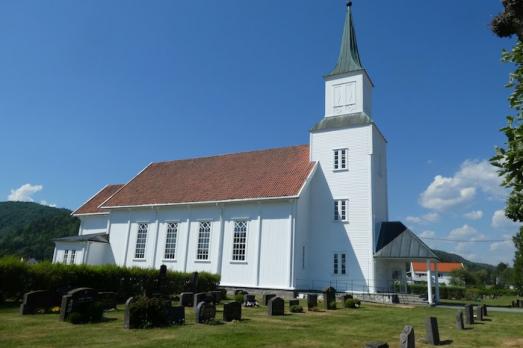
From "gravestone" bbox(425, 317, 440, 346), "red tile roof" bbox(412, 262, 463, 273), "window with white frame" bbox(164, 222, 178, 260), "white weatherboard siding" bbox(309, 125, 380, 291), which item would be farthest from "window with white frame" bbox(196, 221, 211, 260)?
"red tile roof" bbox(412, 262, 463, 273)

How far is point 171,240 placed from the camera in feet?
101

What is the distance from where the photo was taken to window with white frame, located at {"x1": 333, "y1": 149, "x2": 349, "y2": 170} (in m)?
Answer: 28.2

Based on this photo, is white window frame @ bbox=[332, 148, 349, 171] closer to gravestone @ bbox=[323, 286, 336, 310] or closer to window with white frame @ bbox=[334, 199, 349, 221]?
window with white frame @ bbox=[334, 199, 349, 221]

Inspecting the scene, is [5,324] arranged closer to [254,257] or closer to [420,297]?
[254,257]

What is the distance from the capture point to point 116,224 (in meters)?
33.6

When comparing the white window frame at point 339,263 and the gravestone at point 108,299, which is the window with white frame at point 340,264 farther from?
the gravestone at point 108,299

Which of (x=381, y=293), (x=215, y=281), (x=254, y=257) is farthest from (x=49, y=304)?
(x=381, y=293)

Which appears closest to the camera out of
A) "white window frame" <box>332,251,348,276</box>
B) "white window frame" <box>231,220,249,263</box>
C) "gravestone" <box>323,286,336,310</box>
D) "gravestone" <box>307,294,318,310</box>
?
"gravestone" <box>307,294,318,310</box>

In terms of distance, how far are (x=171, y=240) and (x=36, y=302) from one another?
1627 cm

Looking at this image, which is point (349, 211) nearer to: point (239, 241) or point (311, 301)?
point (239, 241)

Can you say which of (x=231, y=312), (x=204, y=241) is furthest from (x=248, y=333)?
(x=204, y=241)

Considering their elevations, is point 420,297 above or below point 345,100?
below

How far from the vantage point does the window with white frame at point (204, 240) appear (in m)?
29.0

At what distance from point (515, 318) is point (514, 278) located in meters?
26.7
